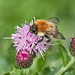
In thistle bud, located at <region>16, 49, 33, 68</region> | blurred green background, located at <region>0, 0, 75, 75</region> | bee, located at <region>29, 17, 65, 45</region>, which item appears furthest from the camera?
blurred green background, located at <region>0, 0, 75, 75</region>

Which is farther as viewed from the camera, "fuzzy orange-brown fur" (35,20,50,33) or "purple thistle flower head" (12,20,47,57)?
"purple thistle flower head" (12,20,47,57)

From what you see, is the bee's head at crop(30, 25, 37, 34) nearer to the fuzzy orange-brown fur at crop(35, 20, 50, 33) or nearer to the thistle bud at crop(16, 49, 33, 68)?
the fuzzy orange-brown fur at crop(35, 20, 50, 33)

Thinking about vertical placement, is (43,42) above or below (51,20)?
below

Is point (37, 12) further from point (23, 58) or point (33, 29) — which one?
point (33, 29)

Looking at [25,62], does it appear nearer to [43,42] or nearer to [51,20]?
[43,42]

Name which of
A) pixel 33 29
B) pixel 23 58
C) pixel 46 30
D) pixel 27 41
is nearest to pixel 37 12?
pixel 27 41

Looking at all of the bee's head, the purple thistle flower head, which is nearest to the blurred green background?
the purple thistle flower head

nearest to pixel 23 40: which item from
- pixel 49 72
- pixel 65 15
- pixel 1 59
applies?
pixel 49 72

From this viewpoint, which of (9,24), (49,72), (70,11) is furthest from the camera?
(70,11)

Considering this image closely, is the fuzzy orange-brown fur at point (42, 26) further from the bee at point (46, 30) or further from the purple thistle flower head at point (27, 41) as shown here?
the purple thistle flower head at point (27, 41)
